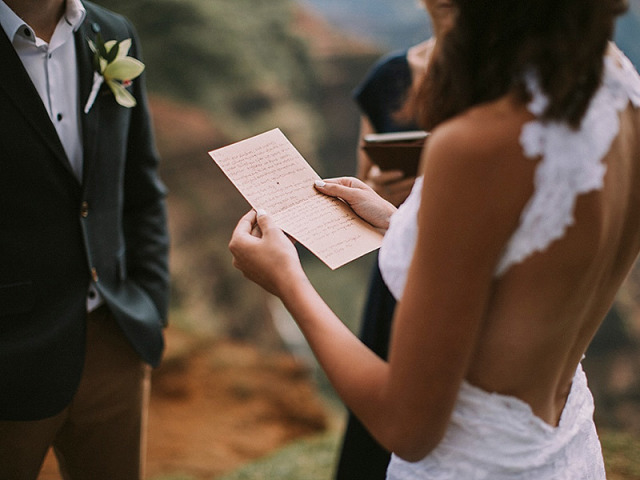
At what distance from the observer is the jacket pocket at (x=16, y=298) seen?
1.41 meters

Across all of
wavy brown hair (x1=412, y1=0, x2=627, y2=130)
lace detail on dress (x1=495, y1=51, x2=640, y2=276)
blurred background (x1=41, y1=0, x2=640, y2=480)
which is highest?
wavy brown hair (x1=412, y1=0, x2=627, y2=130)

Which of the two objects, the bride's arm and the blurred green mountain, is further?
the blurred green mountain

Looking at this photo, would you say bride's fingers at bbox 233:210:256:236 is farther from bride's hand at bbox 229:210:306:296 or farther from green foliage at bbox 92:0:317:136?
green foliage at bbox 92:0:317:136

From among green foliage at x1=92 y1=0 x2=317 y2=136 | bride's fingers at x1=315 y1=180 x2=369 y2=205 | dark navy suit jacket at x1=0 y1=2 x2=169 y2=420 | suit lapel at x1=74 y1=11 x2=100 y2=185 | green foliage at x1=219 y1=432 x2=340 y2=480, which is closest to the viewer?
bride's fingers at x1=315 y1=180 x2=369 y2=205

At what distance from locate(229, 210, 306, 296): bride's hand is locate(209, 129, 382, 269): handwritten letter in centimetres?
4

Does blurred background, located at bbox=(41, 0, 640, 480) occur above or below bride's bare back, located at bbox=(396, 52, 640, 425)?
below

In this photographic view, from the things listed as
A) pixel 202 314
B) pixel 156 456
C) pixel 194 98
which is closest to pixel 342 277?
pixel 202 314

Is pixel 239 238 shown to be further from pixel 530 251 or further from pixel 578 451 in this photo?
pixel 578 451

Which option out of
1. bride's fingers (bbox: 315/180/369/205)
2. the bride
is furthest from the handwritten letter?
the bride

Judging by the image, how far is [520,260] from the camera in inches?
32.5

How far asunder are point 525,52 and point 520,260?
0.97 feet

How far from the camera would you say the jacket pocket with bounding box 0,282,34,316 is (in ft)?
4.63

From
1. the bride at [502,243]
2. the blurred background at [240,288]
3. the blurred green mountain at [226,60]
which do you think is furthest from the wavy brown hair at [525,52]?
the blurred green mountain at [226,60]

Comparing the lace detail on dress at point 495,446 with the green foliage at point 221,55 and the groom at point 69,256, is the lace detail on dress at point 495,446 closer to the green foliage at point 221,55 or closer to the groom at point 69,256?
the groom at point 69,256
